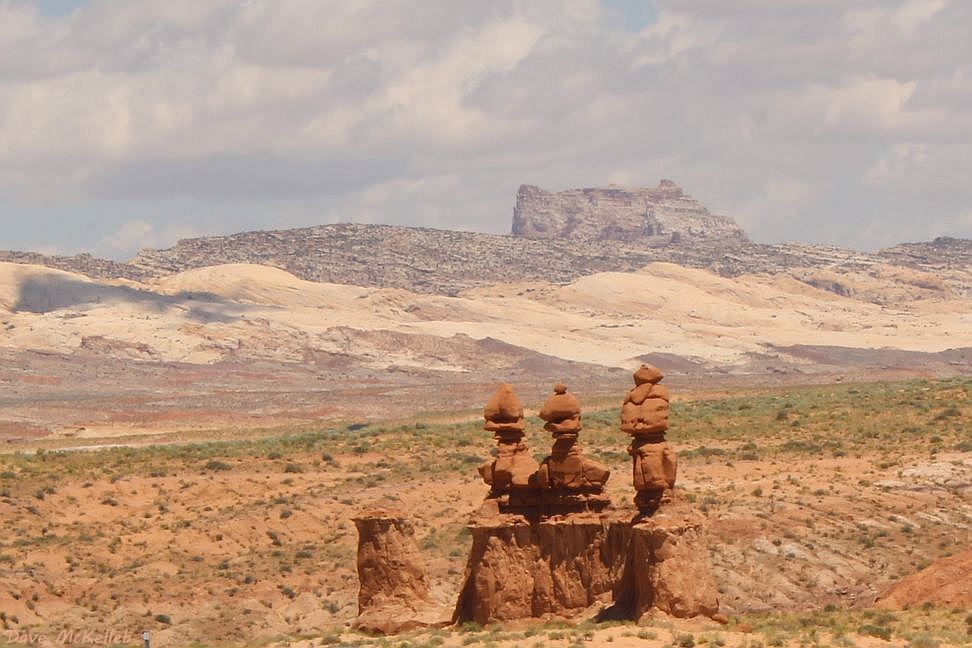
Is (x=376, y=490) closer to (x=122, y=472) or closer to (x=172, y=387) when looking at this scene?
(x=122, y=472)

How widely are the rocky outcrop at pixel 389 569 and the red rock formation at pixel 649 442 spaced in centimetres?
775

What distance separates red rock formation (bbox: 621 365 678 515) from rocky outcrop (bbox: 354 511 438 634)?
7746mm

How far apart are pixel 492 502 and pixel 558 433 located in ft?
6.39

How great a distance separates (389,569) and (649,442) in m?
8.46

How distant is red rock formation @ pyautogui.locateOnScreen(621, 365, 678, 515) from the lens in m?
33.1

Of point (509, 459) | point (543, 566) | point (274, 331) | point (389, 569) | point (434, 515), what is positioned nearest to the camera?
point (543, 566)

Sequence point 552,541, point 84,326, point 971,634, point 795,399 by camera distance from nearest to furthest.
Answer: point 971,634 → point 552,541 → point 795,399 → point 84,326

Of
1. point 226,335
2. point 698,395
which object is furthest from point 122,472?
point 226,335

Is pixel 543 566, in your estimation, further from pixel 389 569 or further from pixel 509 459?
pixel 389 569

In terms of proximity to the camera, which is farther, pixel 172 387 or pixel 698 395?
pixel 172 387

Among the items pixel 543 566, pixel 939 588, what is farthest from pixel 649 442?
pixel 939 588

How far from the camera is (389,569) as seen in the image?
40.0 metres

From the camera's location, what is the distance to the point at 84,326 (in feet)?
578

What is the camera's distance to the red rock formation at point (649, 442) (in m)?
33.1
